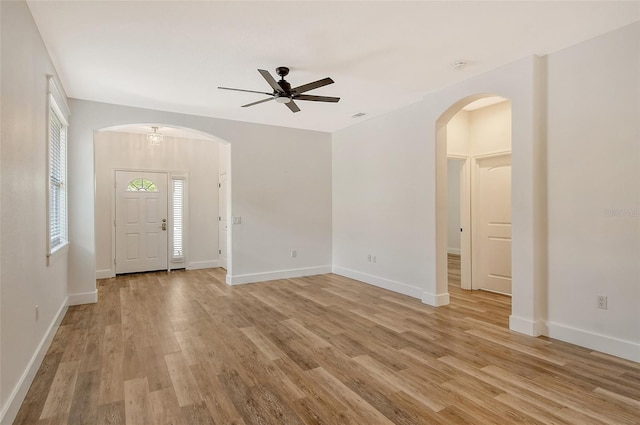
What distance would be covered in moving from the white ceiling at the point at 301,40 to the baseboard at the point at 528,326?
268 cm

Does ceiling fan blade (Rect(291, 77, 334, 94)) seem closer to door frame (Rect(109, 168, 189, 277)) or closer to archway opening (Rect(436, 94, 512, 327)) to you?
archway opening (Rect(436, 94, 512, 327))

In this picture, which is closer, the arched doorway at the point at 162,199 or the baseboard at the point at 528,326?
the baseboard at the point at 528,326

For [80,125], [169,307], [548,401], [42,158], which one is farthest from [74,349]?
[548,401]

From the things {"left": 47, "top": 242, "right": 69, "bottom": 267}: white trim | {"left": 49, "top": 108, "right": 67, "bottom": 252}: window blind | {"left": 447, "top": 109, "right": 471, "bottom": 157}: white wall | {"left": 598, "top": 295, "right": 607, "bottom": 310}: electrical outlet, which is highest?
{"left": 447, "top": 109, "right": 471, "bottom": 157}: white wall

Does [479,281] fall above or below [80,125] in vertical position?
below

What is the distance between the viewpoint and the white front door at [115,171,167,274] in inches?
263

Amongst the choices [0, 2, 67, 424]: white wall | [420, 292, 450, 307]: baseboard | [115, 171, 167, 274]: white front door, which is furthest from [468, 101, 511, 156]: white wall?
[115, 171, 167, 274]: white front door

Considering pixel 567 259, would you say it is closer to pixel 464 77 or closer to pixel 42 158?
pixel 464 77

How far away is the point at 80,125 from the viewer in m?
4.70

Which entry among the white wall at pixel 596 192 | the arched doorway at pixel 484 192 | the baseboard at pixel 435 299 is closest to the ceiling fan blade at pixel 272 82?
the white wall at pixel 596 192

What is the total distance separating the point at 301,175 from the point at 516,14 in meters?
4.39

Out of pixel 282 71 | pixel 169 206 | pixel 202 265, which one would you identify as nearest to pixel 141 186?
pixel 169 206

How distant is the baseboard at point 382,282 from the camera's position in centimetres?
492

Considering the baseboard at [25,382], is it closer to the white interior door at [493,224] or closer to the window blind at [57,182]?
the window blind at [57,182]
